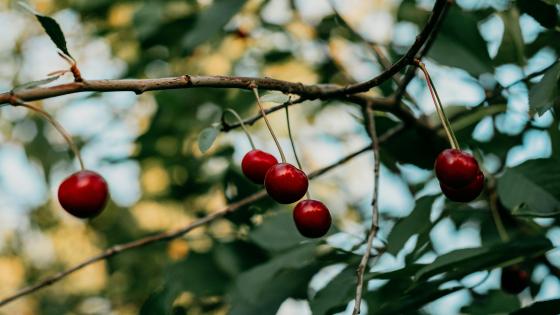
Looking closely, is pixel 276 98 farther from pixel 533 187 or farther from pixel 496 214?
pixel 496 214

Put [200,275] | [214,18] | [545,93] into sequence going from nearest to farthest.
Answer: [545,93], [214,18], [200,275]

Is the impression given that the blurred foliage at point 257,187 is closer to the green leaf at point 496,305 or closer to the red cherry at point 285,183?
the green leaf at point 496,305

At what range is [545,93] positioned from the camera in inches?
49.9

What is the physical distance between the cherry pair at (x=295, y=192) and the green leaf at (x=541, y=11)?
2.33 ft

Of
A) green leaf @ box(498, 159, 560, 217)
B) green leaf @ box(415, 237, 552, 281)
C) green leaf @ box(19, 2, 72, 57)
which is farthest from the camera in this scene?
green leaf @ box(498, 159, 560, 217)

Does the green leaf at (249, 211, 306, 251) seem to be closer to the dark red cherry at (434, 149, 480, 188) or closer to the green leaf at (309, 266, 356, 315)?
the green leaf at (309, 266, 356, 315)

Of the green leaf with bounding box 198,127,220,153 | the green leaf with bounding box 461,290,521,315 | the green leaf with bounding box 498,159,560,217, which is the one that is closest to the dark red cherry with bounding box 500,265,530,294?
the green leaf with bounding box 461,290,521,315

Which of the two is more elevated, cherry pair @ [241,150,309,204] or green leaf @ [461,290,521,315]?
cherry pair @ [241,150,309,204]

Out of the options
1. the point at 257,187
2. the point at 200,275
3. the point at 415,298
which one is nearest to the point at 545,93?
the point at 415,298

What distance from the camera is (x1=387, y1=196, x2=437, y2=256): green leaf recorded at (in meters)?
1.56

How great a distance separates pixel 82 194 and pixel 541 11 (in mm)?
1125

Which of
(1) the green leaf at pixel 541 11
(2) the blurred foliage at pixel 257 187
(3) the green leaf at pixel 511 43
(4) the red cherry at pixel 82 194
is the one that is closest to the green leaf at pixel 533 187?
(2) the blurred foliage at pixel 257 187

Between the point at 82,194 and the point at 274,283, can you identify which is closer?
the point at 82,194

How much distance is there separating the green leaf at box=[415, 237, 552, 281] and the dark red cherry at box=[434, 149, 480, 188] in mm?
220
